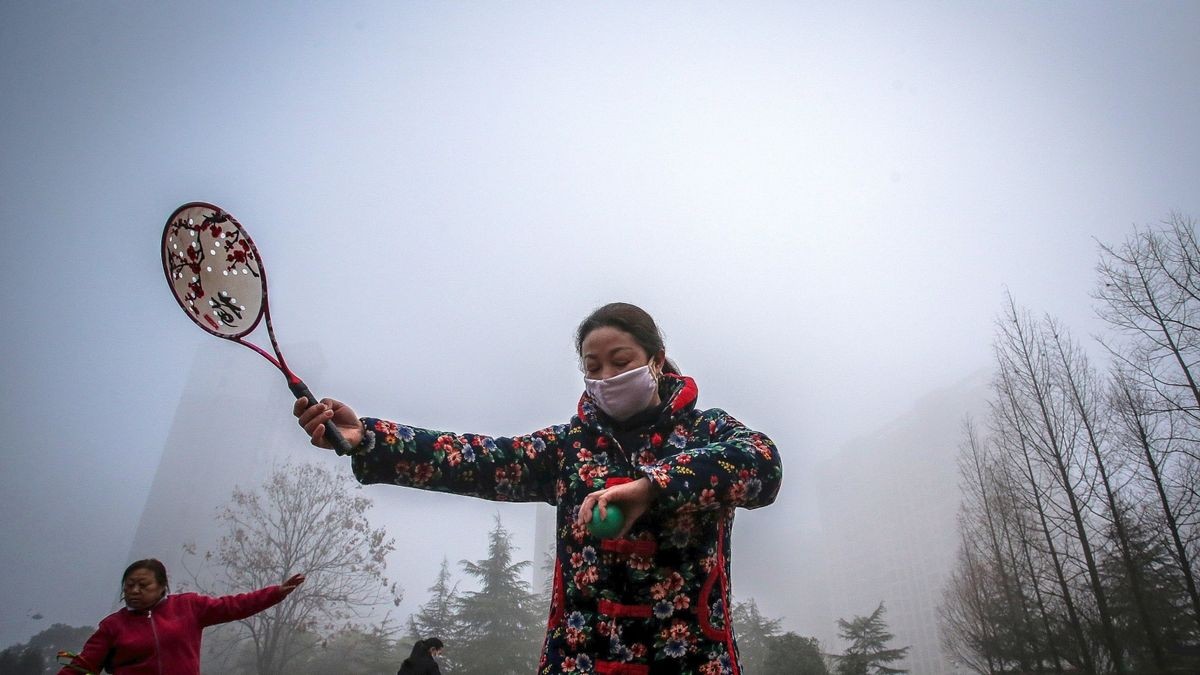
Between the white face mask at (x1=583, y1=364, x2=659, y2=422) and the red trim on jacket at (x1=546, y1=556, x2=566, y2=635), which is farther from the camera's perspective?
the white face mask at (x1=583, y1=364, x2=659, y2=422)

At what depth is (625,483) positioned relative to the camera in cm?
120

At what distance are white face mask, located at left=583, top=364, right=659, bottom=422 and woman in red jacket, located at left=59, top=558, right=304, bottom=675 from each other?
316 cm

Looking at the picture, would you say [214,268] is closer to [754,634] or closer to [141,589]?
[141,589]

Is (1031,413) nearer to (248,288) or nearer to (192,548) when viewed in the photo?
(248,288)

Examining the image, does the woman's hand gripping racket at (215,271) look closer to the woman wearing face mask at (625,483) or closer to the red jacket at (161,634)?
the woman wearing face mask at (625,483)

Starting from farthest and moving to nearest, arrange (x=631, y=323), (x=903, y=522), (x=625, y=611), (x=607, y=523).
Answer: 1. (x=903, y=522)
2. (x=631, y=323)
3. (x=625, y=611)
4. (x=607, y=523)

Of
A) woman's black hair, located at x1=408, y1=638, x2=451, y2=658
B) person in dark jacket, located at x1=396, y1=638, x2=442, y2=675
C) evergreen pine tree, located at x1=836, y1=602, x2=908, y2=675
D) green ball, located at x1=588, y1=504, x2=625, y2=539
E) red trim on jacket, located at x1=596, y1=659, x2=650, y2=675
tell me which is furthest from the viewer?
evergreen pine tree, located at x1=836, y1=602, x2=908, y2=675

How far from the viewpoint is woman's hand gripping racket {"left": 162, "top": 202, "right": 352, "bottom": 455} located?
6.05ft

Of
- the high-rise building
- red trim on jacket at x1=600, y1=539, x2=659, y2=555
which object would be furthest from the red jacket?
the high-rise building

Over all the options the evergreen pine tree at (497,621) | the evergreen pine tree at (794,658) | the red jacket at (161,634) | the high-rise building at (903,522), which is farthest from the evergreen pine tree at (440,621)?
the high-rise building at (903,522)

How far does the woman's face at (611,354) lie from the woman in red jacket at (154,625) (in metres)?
3.15

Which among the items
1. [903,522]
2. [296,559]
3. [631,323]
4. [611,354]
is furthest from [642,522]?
[903,522]

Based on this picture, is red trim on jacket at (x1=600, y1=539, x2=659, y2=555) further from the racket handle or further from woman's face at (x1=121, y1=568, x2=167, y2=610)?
woman's face at (x1=121, y1=568, x2=167, y2=610)

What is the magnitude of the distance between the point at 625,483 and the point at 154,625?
4124 mm
